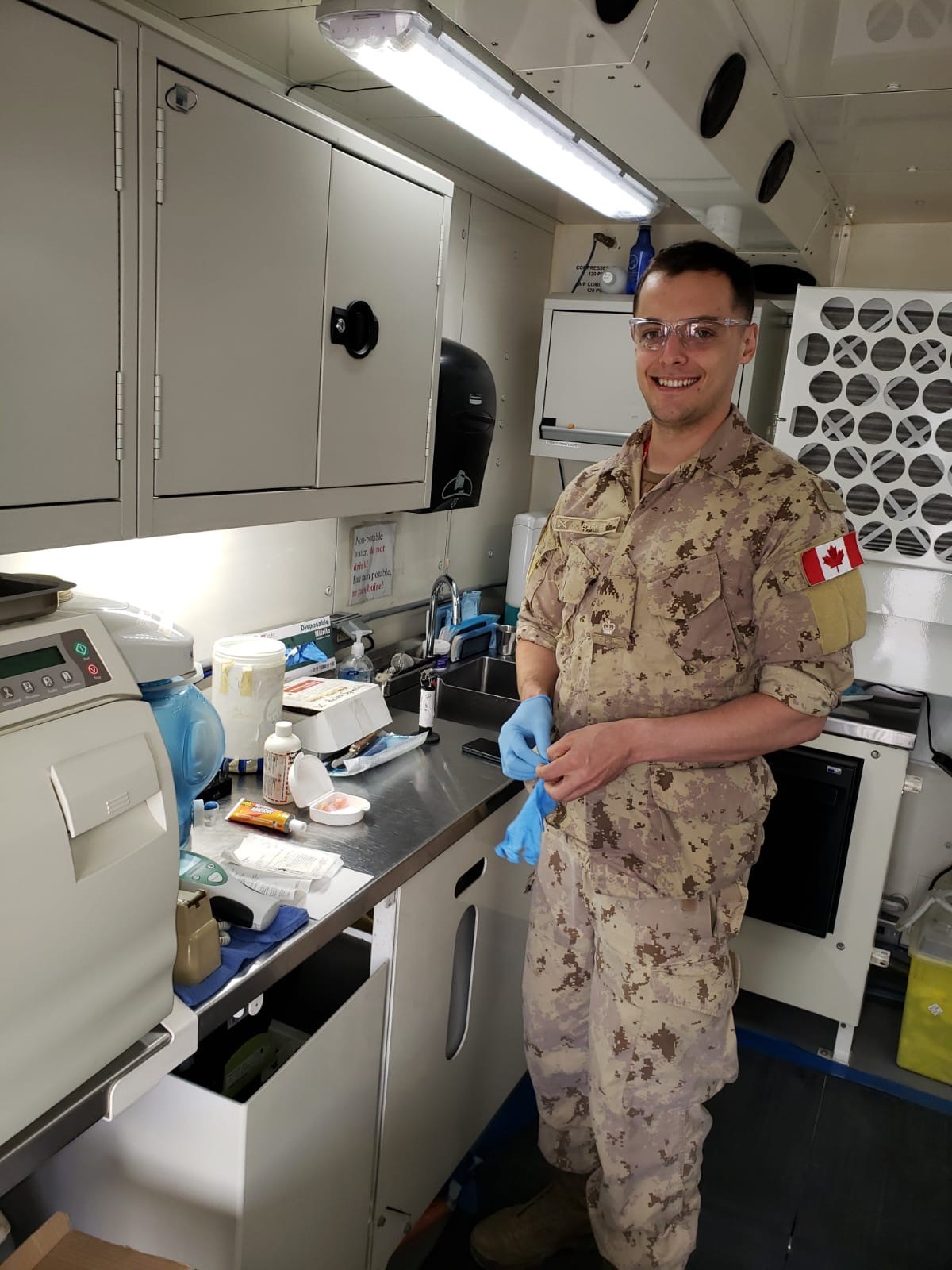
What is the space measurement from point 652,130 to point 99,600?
1.30 metres

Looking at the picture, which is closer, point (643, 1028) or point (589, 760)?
point (589, 760)

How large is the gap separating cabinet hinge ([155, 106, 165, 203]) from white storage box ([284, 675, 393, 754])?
41.5 inches

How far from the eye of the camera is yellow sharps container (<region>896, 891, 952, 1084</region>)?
2660 mm

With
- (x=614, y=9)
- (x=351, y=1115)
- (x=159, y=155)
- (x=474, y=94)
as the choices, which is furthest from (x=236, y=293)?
(x=351, y=1115)

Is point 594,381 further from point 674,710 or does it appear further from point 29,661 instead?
point 29,661

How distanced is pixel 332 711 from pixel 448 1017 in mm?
673

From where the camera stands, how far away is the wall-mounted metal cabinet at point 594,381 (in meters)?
3.04

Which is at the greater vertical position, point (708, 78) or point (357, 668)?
point (708, 78)

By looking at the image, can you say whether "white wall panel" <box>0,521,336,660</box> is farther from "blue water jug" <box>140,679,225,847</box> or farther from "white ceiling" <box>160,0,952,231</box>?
"white ceiling" <box>160,0,952,231</box>

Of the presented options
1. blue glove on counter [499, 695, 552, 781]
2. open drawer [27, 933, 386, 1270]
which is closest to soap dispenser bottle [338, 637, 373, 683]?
blue glove on counter [499, 695, 552, 781]

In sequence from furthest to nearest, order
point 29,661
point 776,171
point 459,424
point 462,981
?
point 459,424
point 776,171
point 462,981
point 29,661

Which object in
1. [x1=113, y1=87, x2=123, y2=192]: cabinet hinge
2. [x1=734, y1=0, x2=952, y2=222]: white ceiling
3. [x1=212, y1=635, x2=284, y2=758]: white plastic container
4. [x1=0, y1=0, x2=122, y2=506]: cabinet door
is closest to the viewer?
[x1=0, y1=0, x2=122, y2=506]: cabinet door

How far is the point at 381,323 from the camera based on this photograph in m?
1.96

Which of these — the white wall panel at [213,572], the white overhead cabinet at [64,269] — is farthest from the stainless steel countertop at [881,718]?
the white overhead cabinet at [64,269]
